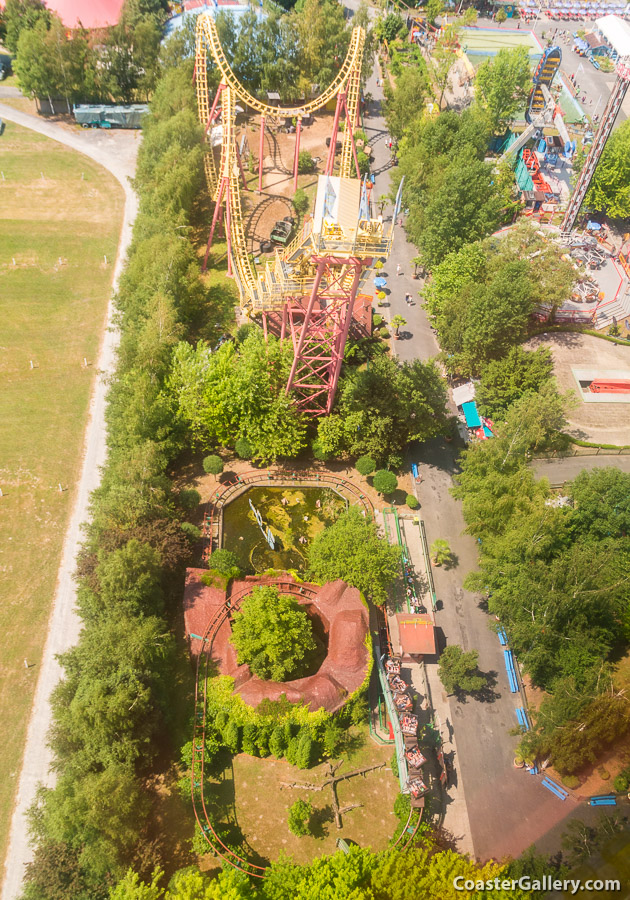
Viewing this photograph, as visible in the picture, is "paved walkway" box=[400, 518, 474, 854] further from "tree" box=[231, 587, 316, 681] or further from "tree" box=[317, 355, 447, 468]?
"tree" box=[317, 355, 447, 468]

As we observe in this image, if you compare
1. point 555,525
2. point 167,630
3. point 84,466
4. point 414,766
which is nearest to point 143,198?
point 84,466

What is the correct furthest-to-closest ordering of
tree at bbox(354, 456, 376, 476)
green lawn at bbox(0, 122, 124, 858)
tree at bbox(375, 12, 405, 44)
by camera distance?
tree at bbox(375, 12, 405, 44) < tree at bbox(354, 456, 376, 476) < green lawn at bbox(0, 122, 124, 858)

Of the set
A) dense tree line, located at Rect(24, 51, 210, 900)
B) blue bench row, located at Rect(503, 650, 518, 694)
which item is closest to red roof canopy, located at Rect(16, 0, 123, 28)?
dense tree line, located at Rect(24, 51, 210, 900)

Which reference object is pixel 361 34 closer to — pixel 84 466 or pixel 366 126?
pixel 366 126

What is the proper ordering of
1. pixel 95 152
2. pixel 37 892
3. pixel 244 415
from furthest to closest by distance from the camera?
pixel 95 152
pixel 244 415
pixel 37 892

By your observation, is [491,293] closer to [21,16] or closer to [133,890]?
[133,890]

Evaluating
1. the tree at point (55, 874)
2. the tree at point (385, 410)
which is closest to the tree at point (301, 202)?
the tree at point (385, 410)

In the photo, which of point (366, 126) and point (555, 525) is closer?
point (555, 525)
